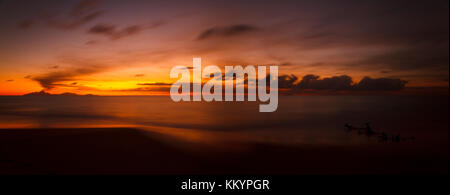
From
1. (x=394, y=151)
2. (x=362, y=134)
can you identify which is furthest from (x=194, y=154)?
(x=362, y=134)

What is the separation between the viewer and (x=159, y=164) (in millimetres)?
6301
